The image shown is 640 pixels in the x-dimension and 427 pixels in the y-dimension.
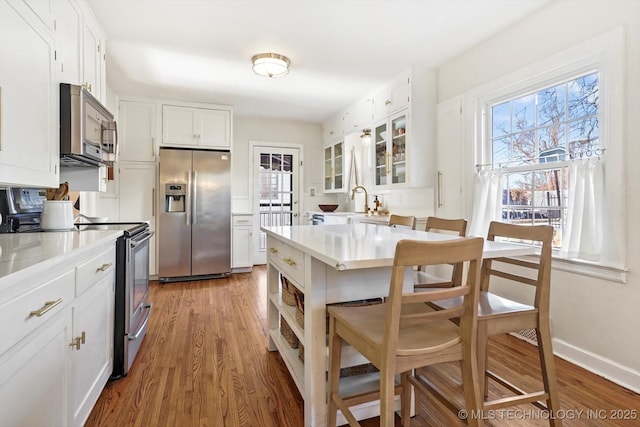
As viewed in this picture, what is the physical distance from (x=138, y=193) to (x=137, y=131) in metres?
0.84

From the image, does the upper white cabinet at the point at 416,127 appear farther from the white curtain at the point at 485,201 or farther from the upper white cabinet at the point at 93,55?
the upper white cabinet at the point at 93,55

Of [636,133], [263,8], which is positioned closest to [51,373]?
[263,8]

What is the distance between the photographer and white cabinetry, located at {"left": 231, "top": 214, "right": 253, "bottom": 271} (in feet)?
16.9

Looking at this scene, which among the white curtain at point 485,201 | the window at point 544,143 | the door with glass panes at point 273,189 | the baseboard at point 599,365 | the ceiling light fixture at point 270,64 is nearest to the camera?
the baseboard at point 599,365

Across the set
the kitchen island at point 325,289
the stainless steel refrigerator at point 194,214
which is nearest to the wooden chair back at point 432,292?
the kitchen island at point 325,289

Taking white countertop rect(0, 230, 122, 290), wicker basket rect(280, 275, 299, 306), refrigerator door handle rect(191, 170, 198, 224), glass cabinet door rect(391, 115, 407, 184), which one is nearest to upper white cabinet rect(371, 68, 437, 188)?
glass cabinet door rect(391, 115, 407, 184)

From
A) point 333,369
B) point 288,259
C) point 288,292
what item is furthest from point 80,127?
point 333,369

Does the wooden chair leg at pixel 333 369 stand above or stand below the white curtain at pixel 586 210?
below

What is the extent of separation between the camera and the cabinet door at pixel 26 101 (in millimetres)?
1461

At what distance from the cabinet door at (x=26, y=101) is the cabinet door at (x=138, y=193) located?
9.11 feet

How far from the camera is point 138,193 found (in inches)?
181

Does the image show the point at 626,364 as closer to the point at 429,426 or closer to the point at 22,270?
the point at 429,426

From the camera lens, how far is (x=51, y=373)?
1180 mm

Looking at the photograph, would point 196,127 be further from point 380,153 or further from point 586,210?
point 586,210
